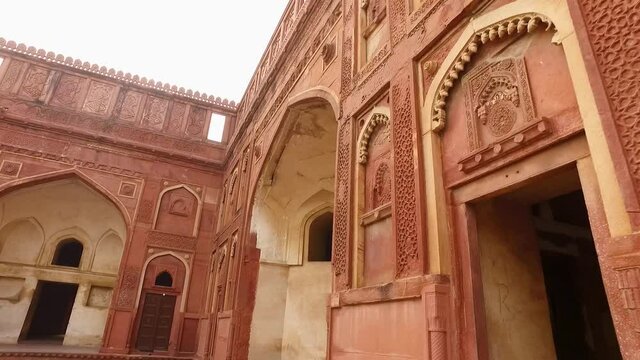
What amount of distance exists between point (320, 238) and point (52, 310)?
337 inches

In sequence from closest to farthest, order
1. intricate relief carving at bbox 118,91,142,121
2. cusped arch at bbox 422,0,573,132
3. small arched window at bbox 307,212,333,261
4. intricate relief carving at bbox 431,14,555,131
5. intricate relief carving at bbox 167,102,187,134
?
cusped arch at bbox 422,0,573,132 → intricate relief carving at bbox 431,14,555,131 → small arched window at bbox 307,212,333,261 → intricate relief carving at bbox 118,91,142,121 → intricate relief carving at bbox 167,102,187,134

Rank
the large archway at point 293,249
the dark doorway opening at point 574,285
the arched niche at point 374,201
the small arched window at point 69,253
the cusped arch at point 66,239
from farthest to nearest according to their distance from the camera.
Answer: the small arched window at point 69,253 → the cusped arch at point 66,239 → the large archway at point 293,249 → the dark doorway opening at point 574,285 → the arched niche at point 374,201

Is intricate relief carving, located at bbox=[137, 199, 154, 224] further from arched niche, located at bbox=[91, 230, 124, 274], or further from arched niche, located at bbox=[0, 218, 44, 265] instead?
arched niche, located at bbox=[0, 218, 44, 265]

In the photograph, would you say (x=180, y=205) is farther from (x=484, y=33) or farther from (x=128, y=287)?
(x=484, y=33)


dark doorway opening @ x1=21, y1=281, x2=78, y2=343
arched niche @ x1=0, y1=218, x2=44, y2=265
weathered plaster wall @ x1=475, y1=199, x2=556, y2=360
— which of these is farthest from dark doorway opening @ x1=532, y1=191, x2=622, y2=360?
dark doorway opening @ x1=21, y1=281, x2=78, y2=343

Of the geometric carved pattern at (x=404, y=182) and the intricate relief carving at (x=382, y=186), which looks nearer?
the geometric carved pattern at (x=404, y=182)

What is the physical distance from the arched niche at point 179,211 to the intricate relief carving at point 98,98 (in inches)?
98.9

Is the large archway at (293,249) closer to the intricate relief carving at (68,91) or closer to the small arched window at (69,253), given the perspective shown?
the intricate relief carving at (68,91)

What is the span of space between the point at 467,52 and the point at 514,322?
1.72 m

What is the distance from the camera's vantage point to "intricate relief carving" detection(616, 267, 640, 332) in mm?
1474

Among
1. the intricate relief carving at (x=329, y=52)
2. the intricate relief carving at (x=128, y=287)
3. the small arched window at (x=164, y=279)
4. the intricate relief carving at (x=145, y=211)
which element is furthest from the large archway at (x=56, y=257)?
the intricate relief carving at (x=329, y=52)

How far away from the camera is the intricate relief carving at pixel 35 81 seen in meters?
9.54

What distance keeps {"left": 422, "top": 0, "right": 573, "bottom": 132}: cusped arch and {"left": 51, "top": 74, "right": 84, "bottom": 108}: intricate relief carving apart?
9.61m

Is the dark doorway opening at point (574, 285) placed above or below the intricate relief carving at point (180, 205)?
below
